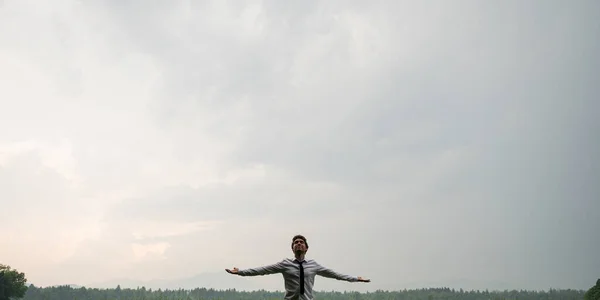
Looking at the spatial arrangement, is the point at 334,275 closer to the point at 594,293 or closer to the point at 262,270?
the point at 262,270

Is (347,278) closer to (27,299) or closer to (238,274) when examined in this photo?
(238,274)

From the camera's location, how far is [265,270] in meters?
11.9

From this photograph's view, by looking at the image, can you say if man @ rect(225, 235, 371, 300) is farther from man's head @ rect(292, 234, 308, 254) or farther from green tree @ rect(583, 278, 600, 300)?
green tree @ rect(583, 278, 600, 300)

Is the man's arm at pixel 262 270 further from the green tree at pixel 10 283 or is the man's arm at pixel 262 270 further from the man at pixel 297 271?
the green tree at pixel 10 283

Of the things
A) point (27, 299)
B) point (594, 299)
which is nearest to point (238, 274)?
point (594, 299)

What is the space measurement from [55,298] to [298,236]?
213411 millimetres

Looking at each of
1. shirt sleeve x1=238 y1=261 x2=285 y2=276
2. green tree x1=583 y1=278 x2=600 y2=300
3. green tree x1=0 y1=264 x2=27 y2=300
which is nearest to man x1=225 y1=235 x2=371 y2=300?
shirt sleeve x1=238 y1=261 x2=285 y2=276

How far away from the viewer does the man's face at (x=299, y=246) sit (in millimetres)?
11699

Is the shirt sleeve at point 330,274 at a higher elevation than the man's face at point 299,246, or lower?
lower

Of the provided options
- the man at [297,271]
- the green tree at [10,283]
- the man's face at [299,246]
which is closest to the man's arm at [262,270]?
the man at [297,271]

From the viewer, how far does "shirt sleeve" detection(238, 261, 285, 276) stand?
463 inches

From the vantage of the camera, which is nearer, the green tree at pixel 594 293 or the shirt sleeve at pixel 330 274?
the shirt sleeve at pixel 330 274

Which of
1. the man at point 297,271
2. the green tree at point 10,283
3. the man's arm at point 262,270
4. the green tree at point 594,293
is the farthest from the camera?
the green tree at point 10,283

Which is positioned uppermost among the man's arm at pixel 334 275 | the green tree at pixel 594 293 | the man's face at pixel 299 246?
the man's face at pixel 299 246
